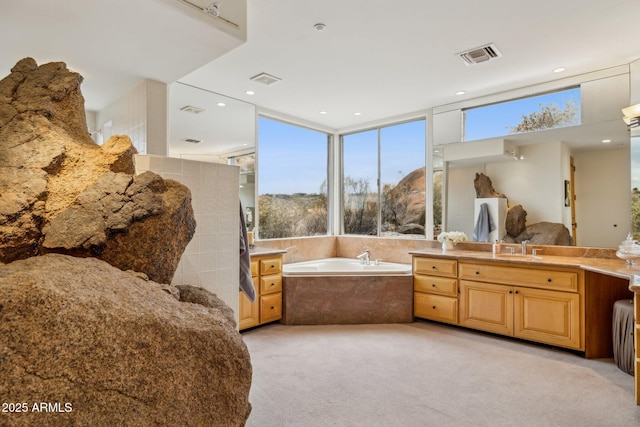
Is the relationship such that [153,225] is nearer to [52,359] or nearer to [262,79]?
[52,359]

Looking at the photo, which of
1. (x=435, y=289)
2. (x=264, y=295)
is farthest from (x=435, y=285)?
(x=264, y=295)

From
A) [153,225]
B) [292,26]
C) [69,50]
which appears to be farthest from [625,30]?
[69,50]

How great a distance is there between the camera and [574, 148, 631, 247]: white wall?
3.26 meters

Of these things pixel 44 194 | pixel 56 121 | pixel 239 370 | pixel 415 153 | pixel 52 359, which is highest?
pixel 415 153

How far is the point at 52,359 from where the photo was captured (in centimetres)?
81

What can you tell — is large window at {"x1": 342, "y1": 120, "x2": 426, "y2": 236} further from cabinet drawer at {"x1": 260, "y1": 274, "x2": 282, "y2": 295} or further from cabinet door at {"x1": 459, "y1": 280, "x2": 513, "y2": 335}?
cabinet drawer at {"x1": 260, "y1": 274, "x2": 282, "y2": 295}

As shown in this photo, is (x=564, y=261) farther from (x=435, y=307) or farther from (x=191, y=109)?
(x=191, y=109)

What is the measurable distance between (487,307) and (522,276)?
18.3 inches

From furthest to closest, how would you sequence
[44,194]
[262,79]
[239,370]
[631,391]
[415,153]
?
[415,153], [262,79], [631,391], [44,194], [239,370]

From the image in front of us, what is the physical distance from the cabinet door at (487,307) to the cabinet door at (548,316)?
0.08m

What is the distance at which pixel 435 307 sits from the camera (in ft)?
12.9

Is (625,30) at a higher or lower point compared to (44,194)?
higher

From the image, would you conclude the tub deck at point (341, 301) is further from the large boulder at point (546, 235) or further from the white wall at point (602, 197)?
the white wall at point (602, 197)

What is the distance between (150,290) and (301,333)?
8.95ft
